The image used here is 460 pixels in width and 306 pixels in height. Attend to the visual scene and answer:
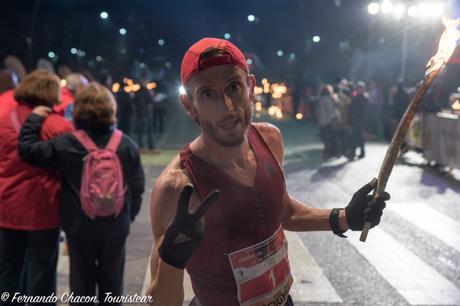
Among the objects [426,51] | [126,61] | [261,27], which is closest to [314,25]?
[426,51]

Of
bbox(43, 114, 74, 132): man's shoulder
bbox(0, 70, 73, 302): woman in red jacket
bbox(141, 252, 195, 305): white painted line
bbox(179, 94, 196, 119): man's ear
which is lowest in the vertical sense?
bbox(141, 252, 195, 305): white painted line

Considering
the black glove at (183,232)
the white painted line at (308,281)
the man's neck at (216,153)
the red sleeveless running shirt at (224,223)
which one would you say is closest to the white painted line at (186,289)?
the white painted line at (308,281)

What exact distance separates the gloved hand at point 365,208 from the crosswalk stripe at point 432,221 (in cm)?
462

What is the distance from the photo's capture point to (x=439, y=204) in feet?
29.8

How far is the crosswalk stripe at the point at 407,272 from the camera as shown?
5.24 m

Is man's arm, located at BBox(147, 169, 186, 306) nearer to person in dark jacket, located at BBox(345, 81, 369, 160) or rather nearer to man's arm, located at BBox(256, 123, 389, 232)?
man's arm, located at BBox(256, 123, 389, 232)

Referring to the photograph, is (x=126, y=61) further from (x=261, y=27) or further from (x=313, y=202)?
(x=313, y=202)

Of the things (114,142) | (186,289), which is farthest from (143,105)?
(114,142)

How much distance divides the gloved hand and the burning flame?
572 millimetres

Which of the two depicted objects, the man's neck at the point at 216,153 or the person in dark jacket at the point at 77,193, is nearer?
the man's neck at the point at 216,153

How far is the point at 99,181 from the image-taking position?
4.00 m

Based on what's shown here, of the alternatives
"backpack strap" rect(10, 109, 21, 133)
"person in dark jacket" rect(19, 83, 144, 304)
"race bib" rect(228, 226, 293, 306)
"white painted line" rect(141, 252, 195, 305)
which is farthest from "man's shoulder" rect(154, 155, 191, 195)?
"white painted line" rect(141, 252, 195, 305)

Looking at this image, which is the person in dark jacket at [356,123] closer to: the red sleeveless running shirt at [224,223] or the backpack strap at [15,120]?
the backpack strap at [15,120]

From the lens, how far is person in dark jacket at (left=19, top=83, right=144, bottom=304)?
402cm
